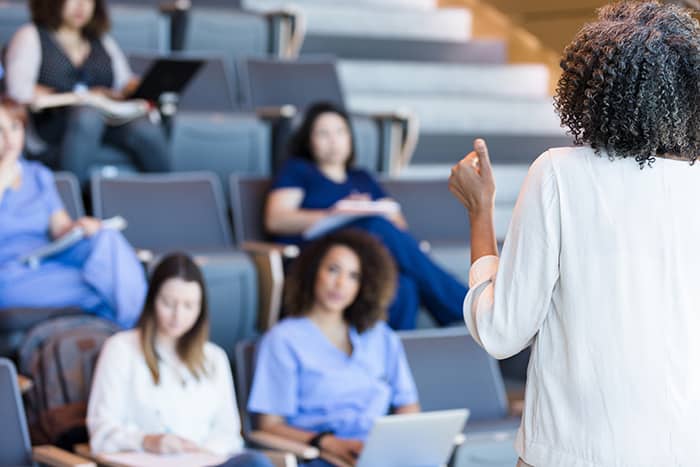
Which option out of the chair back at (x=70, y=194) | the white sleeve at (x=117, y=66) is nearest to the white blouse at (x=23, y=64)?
the white sleeve at (x=117, y=66)

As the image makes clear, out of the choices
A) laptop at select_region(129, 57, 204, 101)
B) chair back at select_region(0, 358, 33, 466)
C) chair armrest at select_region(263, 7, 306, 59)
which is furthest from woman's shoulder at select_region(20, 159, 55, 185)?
chair armrest at select_region(263, 7, 306, 59)

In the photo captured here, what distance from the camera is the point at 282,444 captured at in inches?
111

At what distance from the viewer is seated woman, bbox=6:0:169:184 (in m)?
3.67

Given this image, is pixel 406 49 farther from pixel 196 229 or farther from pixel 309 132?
pixel 196 229

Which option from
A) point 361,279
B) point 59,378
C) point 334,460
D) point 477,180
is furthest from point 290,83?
point 477,180

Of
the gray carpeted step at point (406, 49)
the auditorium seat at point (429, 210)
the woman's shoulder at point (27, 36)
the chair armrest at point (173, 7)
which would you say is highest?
the chair armrest at point (173, 7)

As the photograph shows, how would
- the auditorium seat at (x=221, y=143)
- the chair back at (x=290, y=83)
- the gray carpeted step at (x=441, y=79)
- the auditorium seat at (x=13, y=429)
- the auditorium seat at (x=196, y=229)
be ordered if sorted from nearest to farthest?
the auditorium seat at (x=13, y=429), the auditorium seat at (x=196, y=229), the auditorium seat at (x=221, y=143), the chair back at (x=290, y=83), the gray carpeted step at (x=441, y=79)

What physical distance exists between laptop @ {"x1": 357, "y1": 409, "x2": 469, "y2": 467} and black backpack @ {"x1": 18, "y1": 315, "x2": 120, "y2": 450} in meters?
0.65

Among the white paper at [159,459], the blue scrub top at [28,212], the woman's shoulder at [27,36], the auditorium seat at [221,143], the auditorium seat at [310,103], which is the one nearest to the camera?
the white paper at [159,459]

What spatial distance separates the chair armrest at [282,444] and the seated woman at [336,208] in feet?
2.33

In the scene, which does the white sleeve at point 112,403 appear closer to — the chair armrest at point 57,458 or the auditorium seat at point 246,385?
the chair armrest at point 57,458

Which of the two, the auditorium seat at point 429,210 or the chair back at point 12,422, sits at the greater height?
the auditorium seat at point 429,210

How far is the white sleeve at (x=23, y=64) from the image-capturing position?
373cm

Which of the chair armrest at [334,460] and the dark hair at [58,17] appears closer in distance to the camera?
the chair armrest at [334,460]
